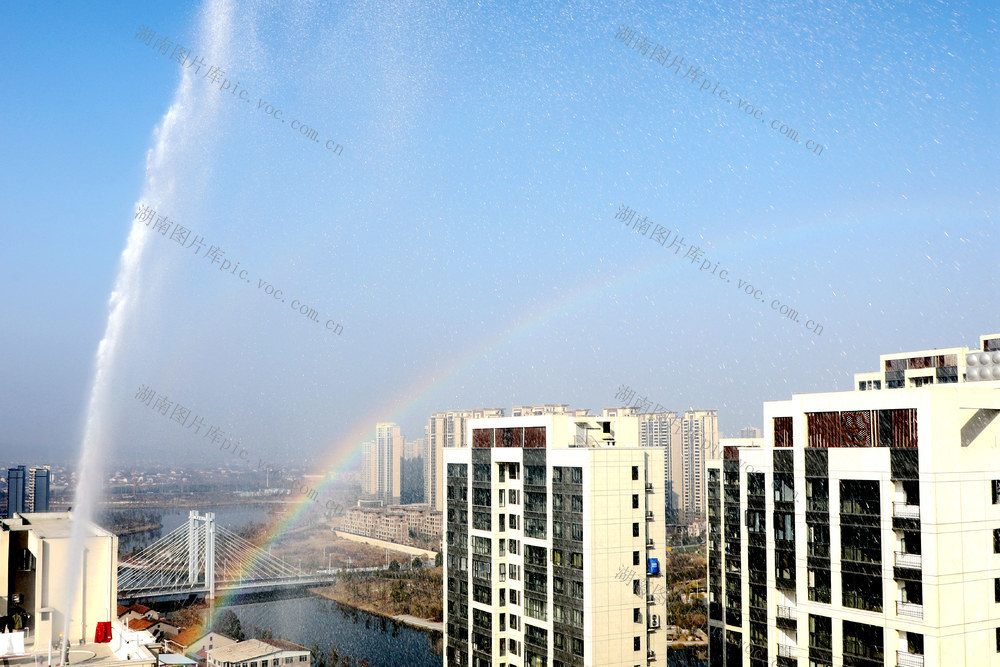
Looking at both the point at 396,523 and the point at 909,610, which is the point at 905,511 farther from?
the point at 396,523

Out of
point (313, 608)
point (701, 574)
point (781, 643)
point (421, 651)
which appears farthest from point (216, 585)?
point (781, 643)

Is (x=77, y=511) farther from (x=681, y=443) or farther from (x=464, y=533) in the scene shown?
(x=681, y=443)

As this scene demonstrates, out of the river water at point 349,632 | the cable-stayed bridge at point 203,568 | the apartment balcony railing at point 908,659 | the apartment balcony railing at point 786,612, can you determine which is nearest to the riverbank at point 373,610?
the river water at point 349,632

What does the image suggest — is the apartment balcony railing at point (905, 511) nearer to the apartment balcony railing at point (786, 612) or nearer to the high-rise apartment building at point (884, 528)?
the high-rise apartment building at point (884, 528)

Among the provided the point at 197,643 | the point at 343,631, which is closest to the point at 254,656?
the point at 197,643

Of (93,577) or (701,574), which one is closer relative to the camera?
(93,577)
